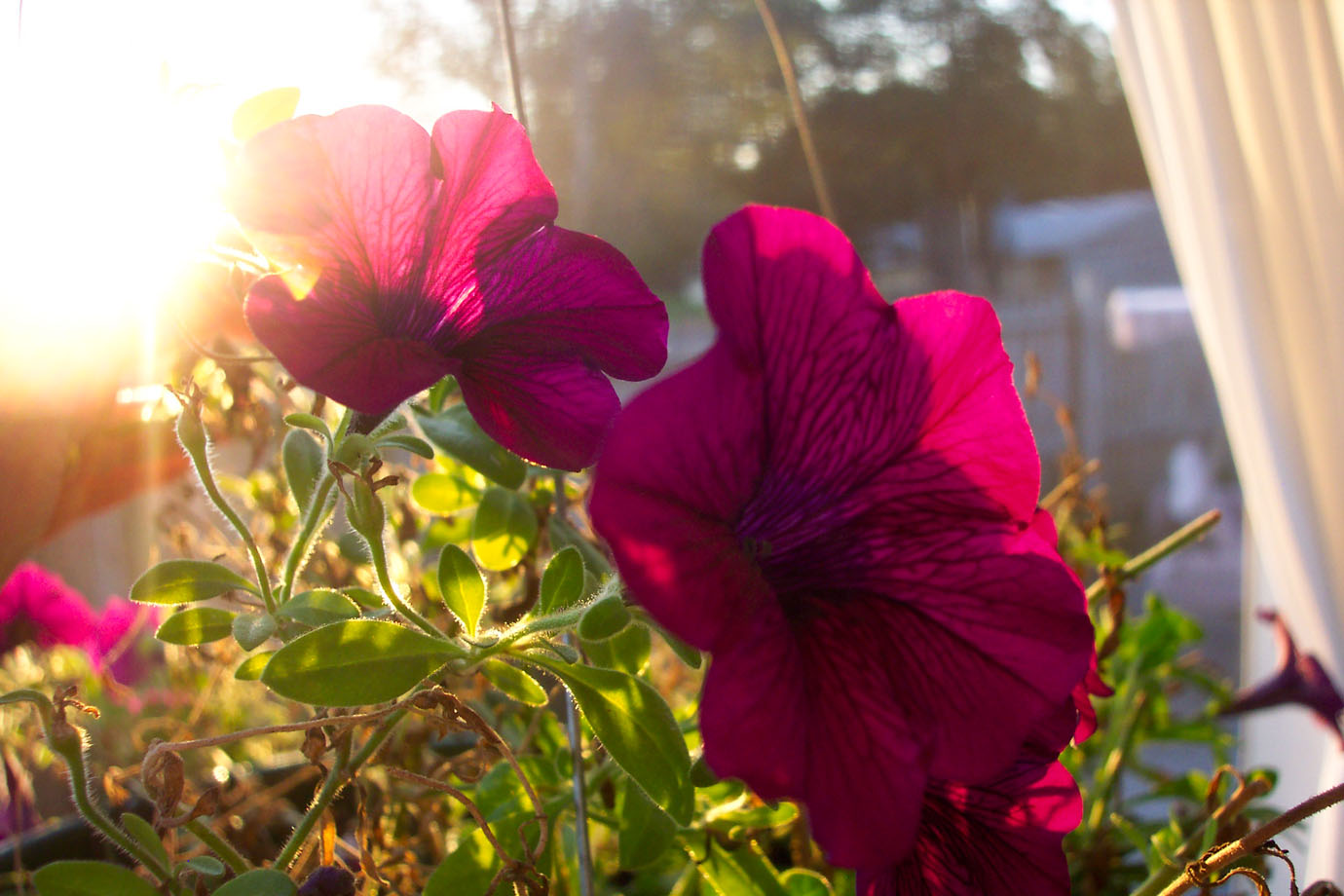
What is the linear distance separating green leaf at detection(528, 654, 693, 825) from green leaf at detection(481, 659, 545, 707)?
2 centimetres

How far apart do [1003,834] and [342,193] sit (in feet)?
0.85

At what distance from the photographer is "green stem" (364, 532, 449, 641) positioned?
10.6 inches

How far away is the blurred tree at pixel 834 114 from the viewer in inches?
129

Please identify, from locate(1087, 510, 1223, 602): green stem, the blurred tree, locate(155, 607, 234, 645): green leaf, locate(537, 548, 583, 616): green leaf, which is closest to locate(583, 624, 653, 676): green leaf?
locate(537, 548, 583, 616): green leaf

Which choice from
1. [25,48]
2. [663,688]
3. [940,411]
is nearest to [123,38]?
[25,48]

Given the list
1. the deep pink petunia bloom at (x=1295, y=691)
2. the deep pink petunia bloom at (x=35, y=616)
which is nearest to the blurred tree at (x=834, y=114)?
the deep pink petunia bloom at (x=35, y=616)

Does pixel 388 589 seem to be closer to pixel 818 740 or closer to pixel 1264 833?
pixel 818 740

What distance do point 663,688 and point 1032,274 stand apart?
410 centimetres

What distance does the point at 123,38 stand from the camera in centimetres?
44

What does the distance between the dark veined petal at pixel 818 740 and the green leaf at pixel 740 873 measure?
176 mm

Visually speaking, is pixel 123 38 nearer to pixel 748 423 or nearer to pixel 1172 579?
pixel 748 423

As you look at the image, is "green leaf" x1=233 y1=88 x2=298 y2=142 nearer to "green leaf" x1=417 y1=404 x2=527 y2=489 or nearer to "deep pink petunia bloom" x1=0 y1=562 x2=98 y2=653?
"green leaf" x1=417 y1=404 x2=527 y2=489

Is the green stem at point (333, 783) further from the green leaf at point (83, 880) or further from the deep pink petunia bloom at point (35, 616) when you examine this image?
the deep pink petunia bloom at point (35, 616)

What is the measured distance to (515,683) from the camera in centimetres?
31
